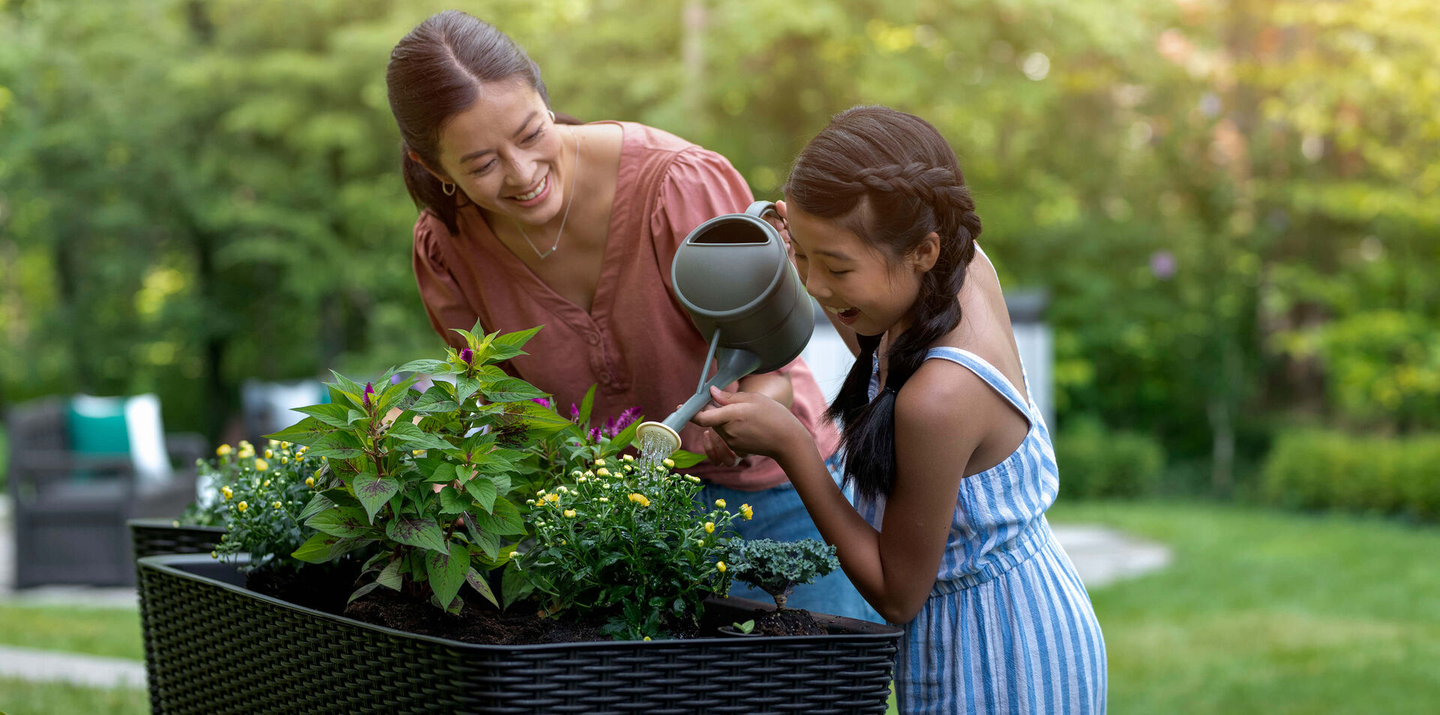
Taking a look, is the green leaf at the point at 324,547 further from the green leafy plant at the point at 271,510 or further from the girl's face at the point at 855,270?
the girl's face at the point at 855,270

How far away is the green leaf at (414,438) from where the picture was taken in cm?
124

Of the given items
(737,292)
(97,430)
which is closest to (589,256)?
(737,292)

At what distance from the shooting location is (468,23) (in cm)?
162

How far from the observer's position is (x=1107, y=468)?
920 cm

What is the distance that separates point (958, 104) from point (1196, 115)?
284cm

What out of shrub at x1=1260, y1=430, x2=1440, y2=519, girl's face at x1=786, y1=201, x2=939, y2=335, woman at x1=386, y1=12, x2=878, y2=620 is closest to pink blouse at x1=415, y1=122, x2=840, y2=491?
woman at x1=386, y1=12, x2=878, y2=620

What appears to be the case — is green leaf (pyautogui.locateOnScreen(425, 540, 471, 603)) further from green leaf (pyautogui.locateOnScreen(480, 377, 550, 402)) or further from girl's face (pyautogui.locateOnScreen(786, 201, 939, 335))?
girl's face (pyautogui.locateOnScreen(786, 201, 939, 335))

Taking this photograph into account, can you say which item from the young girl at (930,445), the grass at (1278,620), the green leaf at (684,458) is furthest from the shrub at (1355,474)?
the green leaf at (684,458)

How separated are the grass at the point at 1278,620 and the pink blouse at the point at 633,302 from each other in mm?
2724

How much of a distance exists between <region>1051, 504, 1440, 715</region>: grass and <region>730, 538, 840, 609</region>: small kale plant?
3001 millimetres

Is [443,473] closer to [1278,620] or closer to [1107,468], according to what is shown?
[1278,620]

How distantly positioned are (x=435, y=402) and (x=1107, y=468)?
28.3 feet

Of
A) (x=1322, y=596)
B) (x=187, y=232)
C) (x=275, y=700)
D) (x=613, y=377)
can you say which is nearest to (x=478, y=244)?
(x=613, y=377)

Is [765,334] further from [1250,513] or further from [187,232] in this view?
[187,232]
